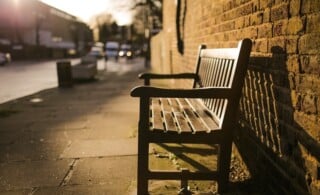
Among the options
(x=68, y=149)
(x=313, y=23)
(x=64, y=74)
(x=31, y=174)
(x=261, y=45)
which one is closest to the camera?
(x=313, y=23)

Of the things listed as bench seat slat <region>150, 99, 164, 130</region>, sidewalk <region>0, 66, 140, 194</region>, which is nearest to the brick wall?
bench seat slat <region>150, 99, 164, 130</region>

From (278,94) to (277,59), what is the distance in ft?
0.84

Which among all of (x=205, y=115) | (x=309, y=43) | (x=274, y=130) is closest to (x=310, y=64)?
(x=309, y=43)

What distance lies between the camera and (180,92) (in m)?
2.98

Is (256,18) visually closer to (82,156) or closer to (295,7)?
(295,7)

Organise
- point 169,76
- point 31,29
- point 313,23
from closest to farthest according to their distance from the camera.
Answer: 1. point 313,23
2. point 169,76
3. point 31,29

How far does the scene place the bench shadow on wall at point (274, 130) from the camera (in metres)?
2.56

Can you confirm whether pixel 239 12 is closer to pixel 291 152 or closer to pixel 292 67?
pixel 292 67

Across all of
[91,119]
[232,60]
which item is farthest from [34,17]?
[232,60]

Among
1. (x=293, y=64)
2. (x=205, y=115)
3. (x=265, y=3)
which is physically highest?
(x=265, y=3)

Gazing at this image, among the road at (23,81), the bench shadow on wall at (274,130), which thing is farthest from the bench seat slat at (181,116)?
the road at (23,81)

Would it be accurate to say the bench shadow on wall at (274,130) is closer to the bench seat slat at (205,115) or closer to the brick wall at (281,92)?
the brick wall at (281,92)

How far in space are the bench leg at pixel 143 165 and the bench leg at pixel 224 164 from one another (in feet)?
1.93

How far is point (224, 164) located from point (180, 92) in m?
0.71
